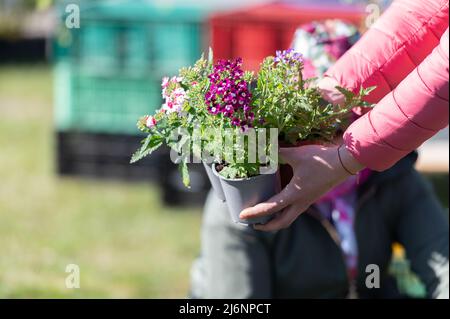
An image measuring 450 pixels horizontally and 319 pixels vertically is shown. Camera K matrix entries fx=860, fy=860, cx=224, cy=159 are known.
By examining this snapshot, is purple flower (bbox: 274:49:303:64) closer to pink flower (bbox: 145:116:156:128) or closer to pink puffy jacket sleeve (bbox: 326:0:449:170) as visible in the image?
pink puffy jacket sleeve (bbox: 326:0:449:170)

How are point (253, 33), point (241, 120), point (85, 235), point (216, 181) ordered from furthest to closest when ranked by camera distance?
point (253, 33) < point (85, 235) < point (216, 181) < point (241, 120)

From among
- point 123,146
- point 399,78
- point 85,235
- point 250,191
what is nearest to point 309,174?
point 250,191

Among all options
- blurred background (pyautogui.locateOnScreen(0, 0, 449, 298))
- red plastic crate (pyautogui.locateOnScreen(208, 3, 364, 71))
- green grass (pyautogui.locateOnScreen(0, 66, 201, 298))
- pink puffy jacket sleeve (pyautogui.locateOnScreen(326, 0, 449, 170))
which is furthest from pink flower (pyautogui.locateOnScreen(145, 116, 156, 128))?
red plastic crate (pyautogui.locateOnScreen(208, 3, 364, 71))

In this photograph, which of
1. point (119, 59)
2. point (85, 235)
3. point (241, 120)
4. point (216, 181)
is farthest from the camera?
point (119, 59)

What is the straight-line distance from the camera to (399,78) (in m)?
2.22

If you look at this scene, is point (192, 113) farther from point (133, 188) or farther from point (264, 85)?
point (133, 188)

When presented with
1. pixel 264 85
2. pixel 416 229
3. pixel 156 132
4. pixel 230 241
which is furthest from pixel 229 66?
pixel 416 229

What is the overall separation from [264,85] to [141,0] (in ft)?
14.9

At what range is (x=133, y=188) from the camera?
6.21m

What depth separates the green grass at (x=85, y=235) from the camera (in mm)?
4242

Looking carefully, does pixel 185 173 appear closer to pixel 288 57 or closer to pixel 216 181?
pixel 216 181

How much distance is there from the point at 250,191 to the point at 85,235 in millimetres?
3259

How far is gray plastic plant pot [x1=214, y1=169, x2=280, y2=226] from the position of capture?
204 centimetres

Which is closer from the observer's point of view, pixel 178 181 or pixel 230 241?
pixel 230 241
